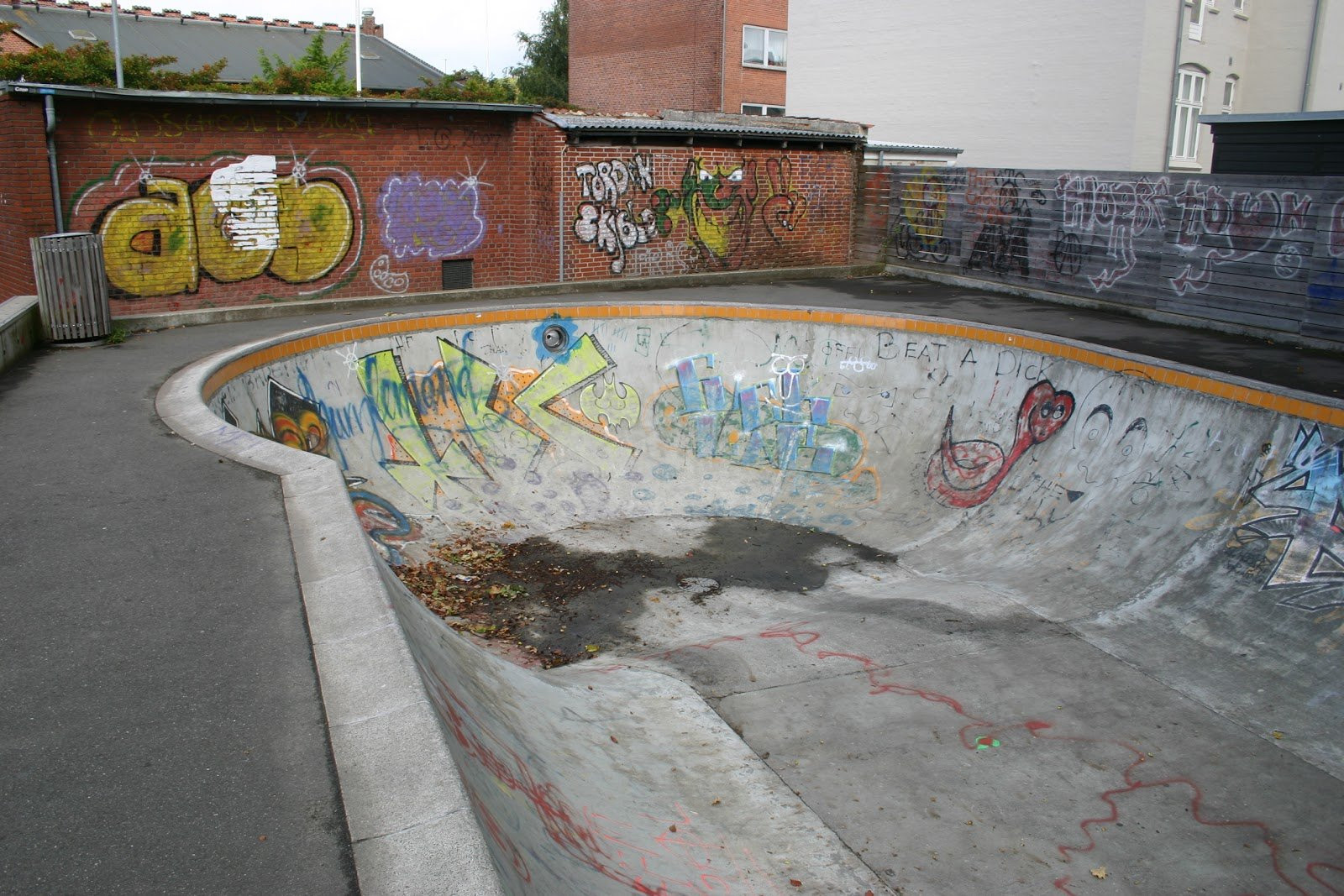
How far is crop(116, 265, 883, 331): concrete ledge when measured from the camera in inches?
519

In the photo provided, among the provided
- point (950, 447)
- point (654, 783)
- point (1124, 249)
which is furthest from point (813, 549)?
point (1124, 249)

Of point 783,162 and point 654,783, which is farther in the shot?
point 783,162

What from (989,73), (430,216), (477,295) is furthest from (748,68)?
(477,295)

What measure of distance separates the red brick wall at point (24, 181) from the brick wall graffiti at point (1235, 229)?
14989 millimetres

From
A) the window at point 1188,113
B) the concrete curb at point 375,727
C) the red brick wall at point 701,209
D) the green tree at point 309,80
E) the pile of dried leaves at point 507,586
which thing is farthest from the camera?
the window at point 1188,113

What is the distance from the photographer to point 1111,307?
1480cm

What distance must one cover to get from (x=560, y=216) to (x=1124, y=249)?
8.76 m

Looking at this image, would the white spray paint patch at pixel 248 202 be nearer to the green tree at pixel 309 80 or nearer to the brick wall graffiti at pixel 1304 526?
the green tree at pixel 309 80

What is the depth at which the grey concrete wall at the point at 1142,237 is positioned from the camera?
12.1 meters

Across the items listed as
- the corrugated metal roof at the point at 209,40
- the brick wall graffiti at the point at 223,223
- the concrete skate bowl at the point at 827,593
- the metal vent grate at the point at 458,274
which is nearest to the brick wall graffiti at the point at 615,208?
the metal vent grate at the point at 458,274

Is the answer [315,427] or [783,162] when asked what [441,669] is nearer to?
[315,427]

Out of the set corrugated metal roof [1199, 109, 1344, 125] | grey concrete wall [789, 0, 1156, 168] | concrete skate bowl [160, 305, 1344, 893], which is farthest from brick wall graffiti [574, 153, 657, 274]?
grey concrete wall [789, 0, 1156, 168]

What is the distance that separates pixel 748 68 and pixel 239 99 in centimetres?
2390

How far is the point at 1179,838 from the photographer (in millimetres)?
5777
